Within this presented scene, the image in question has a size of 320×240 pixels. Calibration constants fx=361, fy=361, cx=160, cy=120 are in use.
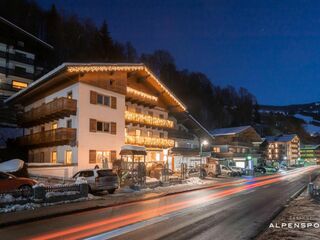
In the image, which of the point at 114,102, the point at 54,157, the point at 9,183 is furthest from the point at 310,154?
the point at 9,183

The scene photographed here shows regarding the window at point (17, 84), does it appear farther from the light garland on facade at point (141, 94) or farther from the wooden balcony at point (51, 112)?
the light garland on facade at point (141, 94)

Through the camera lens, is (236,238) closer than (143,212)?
Yes

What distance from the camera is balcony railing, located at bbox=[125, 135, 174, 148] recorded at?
4203 centimetres

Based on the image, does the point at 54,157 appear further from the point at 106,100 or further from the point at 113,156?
the point at 106,100

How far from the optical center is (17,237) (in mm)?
11258

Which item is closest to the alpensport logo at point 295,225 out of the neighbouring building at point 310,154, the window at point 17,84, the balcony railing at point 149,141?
the balcony railing at point 149,141

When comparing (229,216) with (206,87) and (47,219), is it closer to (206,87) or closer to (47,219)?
(47,219)

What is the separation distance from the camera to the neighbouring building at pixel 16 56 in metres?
56.5

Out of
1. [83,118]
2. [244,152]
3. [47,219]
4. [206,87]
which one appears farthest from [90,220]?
[206,87]

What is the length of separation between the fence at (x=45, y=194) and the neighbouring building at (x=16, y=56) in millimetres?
36730

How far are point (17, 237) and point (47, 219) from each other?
4032 mm

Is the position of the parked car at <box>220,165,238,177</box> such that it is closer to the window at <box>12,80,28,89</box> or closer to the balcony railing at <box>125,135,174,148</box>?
the balcony railing at <box>125,135,174,148</box>

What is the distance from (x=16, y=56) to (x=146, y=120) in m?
28.2

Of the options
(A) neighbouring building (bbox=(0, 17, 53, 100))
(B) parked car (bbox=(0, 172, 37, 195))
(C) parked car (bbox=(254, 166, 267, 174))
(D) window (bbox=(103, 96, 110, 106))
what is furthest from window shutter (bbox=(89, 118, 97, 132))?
(C) parked car (bbox=(254, 166, 267, 174))
